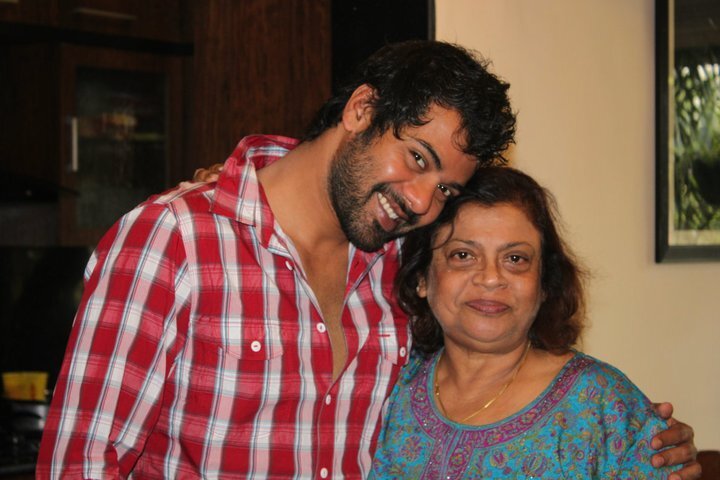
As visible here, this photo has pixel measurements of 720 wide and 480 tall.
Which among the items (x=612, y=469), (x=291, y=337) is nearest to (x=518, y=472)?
(x=612, y=469)

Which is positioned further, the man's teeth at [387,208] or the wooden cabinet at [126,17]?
the wooden cabinet at [126,17]

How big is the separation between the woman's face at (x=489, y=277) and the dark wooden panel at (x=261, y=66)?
1.65 metres

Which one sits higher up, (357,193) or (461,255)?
(357,193)

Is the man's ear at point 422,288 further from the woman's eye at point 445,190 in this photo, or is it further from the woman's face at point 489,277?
the woman's eye at point 445,190

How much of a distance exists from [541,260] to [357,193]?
1.26 feet

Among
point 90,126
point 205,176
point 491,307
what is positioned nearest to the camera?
point 491,307

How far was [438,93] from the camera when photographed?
1673mm

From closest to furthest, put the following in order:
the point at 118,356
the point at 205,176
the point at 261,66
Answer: the point at 118,356 → the point at 205,176 → the point at 261,66

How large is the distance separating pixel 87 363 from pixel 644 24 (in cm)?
187

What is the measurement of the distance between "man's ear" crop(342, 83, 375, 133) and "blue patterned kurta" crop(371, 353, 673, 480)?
543 millimetres

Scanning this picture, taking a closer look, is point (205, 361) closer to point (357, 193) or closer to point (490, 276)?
point (357, 193)

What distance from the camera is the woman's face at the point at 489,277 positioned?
1734 mm

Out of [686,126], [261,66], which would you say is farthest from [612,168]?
[261,66]

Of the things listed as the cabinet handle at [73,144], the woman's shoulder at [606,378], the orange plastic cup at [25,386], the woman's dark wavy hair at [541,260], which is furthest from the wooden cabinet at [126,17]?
the woman's shoulder at [606,378]
